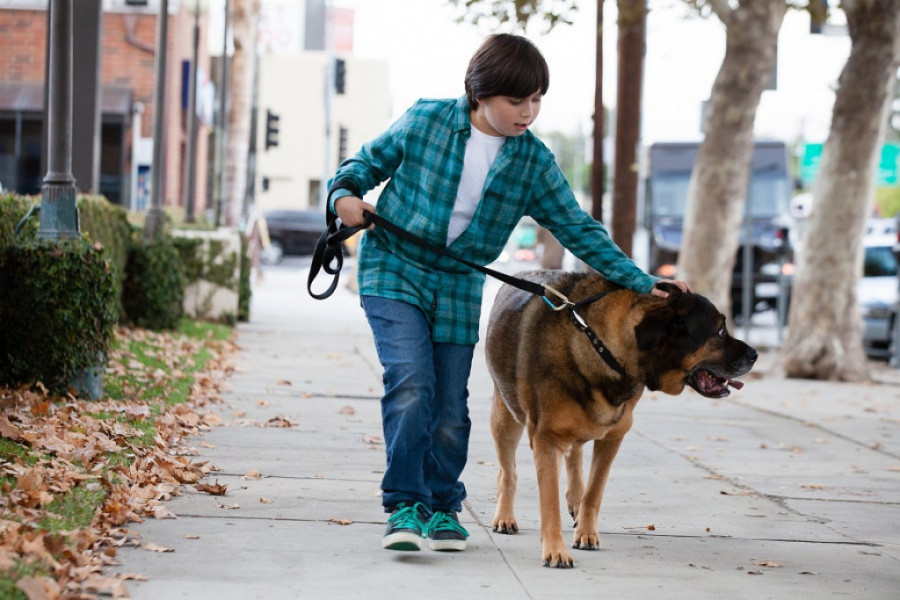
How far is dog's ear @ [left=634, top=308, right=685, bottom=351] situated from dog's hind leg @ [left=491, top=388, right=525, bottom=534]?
82 centimetres

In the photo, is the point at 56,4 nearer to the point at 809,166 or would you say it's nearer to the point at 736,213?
the point at 736,213

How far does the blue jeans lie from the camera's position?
5.12 metres

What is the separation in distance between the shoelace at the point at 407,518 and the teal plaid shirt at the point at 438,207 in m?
0.64

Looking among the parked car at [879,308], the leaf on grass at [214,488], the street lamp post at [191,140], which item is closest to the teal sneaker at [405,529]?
the leaf on grass at [214,488]

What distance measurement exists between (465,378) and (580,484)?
37.9 inches

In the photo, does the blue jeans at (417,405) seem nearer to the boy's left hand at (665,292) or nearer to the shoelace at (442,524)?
the shoelace at (442,524)

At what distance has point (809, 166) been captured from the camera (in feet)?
76.8

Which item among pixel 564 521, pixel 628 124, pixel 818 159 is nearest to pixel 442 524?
pixel 564 521

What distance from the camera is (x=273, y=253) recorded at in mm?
49250

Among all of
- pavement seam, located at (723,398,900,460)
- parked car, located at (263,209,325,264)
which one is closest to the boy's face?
pavement seam, located at (723,398,900,460)

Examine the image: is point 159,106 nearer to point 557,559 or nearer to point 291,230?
point 557,559

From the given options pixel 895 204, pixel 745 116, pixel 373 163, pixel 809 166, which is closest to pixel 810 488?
pixel 373 163

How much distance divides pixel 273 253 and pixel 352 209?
4461cm

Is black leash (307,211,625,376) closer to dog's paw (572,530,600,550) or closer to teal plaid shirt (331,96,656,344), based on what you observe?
teal plaid shirt (331,96,656,344)
